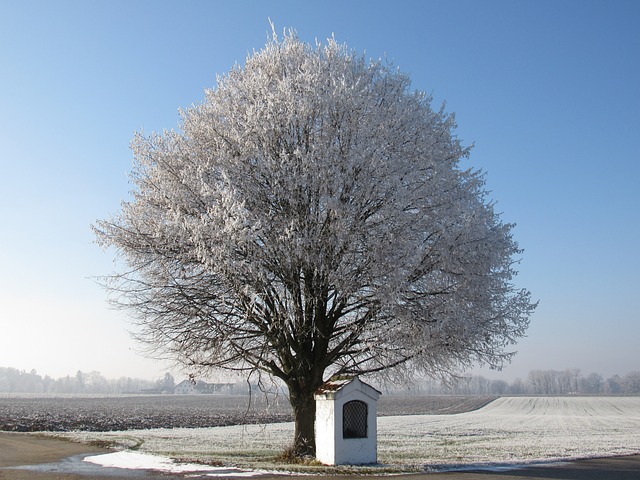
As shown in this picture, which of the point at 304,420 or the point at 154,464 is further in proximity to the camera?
the point at 304,420

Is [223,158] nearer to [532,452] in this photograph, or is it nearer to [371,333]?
[371,333]

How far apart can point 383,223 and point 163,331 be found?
7.43 metres

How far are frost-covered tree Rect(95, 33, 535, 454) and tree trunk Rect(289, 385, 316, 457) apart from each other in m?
0.04

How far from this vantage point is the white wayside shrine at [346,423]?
1548 cm

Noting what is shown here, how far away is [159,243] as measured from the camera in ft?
52.1

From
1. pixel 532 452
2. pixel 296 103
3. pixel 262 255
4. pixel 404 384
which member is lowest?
pixel 532 452

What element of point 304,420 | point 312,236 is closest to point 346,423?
point 304,420

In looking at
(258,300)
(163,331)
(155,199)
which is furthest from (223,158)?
(163,331)

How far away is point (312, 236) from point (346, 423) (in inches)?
214

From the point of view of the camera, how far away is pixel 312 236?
15102 mm

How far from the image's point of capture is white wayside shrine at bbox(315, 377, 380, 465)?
15.5m

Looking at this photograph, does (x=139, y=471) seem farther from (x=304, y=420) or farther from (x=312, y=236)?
(x=312, y=236)

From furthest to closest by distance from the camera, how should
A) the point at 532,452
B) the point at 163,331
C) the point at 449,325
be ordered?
the point at 532,452 → the point at 163,331 → the point at 449,325

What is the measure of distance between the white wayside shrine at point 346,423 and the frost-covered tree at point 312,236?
1058mm
